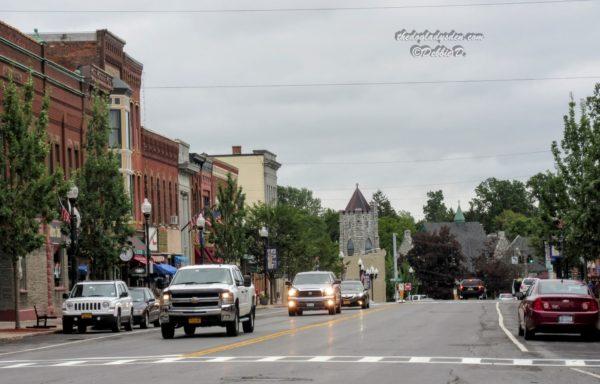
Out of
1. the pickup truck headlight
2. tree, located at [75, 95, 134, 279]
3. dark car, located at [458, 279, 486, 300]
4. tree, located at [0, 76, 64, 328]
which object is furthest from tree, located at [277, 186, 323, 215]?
the pickup truck headlight

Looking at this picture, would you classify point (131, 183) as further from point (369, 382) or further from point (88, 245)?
point (369, 382)

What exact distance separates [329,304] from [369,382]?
108ft

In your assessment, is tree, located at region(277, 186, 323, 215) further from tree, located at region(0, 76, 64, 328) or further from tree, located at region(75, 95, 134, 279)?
tree, located at region(0, 76, 64, 328)

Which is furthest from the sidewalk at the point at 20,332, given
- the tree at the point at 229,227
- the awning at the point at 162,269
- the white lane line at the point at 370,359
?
the tree at the point at 229,227

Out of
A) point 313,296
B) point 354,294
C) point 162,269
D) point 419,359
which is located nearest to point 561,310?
point 419,359

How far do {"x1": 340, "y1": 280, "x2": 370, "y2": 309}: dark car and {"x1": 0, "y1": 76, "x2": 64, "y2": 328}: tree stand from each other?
2278 cm

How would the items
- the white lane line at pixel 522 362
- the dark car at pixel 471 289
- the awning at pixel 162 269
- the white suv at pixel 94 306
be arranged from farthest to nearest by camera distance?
1. the dark car at pixel 471 289
2. the awning at pixel 162 269
3. the white suv at pixel 94 306
4. the white lane line at pixel 522 362

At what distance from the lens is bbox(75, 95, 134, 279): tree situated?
50531 millimetres

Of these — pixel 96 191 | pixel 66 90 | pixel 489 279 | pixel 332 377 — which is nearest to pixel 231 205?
pixel 66 90

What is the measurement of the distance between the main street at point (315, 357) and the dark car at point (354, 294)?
25732mm

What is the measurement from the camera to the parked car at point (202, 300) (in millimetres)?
30797

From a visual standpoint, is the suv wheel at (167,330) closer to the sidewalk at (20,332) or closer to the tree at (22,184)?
the sidewalk at (20,332)

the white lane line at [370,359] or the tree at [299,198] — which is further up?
the tree at [299,198]

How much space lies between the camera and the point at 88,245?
50.6 metres
